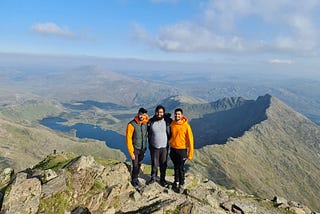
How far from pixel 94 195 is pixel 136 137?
5.99 meters

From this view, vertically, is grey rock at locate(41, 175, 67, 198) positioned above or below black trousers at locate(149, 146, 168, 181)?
below

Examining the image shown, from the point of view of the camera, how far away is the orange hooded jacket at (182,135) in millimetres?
25469

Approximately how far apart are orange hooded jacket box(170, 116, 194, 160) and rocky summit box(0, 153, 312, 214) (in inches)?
157

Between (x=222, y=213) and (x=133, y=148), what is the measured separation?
9.17m

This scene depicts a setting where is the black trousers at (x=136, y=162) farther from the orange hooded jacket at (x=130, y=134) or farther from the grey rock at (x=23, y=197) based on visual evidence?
the grey rock at (x=23, y=197)

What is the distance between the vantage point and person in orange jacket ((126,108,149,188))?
25.2 m

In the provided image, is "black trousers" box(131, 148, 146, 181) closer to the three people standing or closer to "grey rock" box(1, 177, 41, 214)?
the three people standing

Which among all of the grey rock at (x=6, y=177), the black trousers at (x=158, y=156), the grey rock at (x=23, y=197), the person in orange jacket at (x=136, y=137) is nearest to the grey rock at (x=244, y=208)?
the black trousers at (x=158, y=156)

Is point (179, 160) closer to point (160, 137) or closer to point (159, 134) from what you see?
point (160, 137)

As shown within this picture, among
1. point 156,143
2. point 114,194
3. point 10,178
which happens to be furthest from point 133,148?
point 10,178

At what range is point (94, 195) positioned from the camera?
22422 millimetres

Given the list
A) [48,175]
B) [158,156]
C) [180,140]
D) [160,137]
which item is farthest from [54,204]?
[180,140]

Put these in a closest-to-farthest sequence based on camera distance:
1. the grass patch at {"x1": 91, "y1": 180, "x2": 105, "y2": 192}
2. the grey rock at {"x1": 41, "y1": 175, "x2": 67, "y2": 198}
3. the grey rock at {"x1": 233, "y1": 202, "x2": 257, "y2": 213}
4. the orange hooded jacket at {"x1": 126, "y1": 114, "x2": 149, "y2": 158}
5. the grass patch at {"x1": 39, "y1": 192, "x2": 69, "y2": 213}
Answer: the grass patch at {"x1": 39, "y1": 192, "x2": 69, "y2": 213}
the grey rock at {"x1": 41, "y1": 175, "x2": 67, "y2": 198}
the grass patch at {"x1": 91, "y1": 180, "x2": 105, "y2": 192}
the orange hooded jacket at {"x1": 126, "y1": 114, "x2": 149, "y2": 158}
the grey rock at {"x1": 233, "y1": 202, "x2": 257, "y2": 213}

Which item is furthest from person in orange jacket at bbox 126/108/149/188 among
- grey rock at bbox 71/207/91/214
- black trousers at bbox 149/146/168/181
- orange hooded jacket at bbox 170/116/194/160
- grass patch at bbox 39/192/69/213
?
grass patch at bbox 39/192/69/213
